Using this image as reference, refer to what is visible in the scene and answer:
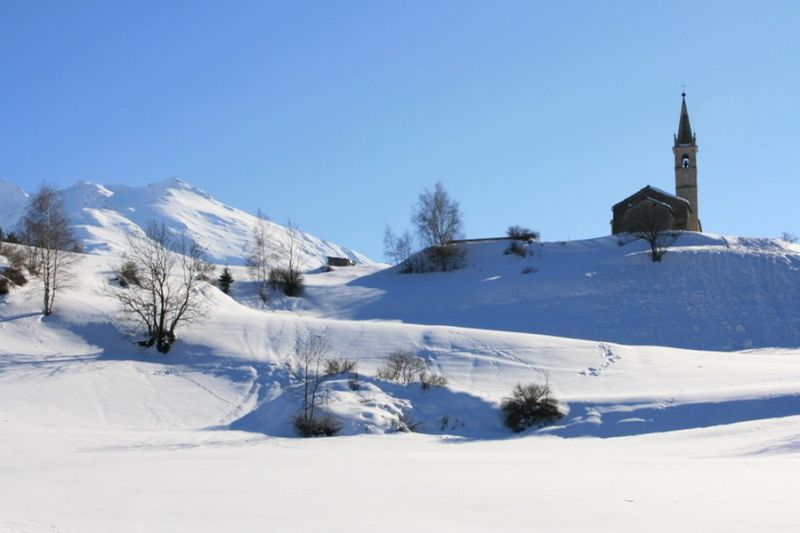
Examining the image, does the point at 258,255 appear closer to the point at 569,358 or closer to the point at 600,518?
the point at 569,358

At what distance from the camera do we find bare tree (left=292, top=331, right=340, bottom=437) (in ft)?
90.6

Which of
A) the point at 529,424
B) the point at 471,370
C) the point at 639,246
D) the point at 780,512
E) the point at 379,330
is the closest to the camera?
the point at 780,512

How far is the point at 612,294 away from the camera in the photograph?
53562 millimetres

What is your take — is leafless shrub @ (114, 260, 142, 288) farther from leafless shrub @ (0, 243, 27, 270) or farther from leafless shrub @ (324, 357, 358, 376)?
leafless shrub @ (324, 357, 358, 376)

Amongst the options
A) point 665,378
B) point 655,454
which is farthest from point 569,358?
point 655,454

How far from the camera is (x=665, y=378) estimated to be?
109 feet

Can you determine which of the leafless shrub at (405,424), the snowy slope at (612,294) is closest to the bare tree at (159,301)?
the snowy slope at (612,294)

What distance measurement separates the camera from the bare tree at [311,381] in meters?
27.6

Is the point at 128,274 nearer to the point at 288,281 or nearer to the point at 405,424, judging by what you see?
the point at 288,281

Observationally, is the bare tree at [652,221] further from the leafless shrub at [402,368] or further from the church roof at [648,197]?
the leafless shrub at [402,368]

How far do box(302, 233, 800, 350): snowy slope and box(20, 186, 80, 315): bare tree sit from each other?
16.9 metres

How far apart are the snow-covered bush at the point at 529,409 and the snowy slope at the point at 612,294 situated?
1805cm

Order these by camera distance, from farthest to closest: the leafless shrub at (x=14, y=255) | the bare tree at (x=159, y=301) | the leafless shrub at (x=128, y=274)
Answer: the leafless shrub at (x=128, y=274), the leafless shrub at (x=14, y=255), the bare tree at (x=159, y=301)

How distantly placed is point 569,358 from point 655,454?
16.0 meters
